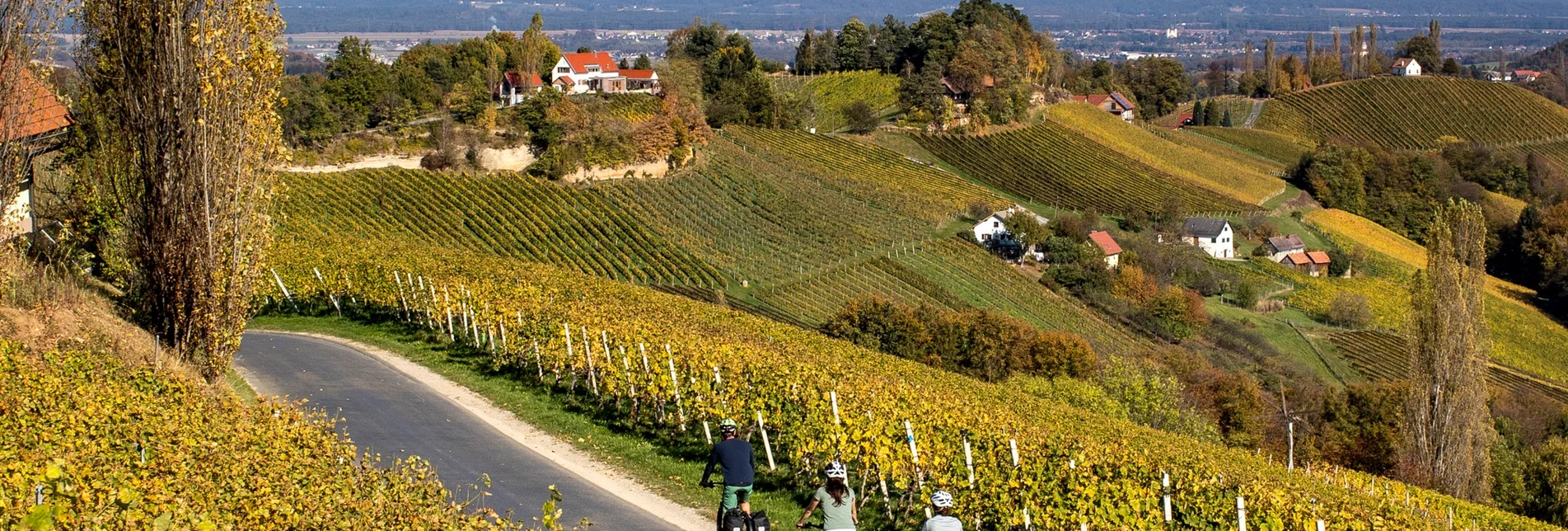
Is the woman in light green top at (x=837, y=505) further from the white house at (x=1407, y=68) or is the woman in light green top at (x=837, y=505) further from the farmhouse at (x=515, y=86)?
the white house at (x=1407, y=68)

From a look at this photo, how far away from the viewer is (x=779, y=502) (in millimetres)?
17422

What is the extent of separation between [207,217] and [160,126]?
1289 mm

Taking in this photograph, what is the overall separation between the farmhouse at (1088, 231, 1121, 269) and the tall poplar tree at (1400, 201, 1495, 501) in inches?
1574

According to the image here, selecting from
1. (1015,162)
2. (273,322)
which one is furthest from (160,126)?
(1015,162)

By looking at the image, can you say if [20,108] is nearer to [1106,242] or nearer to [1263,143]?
[1106,242]

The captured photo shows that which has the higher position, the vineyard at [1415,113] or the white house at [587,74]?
the white house at [587,74]

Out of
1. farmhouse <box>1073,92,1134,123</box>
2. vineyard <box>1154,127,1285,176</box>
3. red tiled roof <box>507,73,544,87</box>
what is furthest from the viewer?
farmhouse <box>1073,92,1134,123</box>

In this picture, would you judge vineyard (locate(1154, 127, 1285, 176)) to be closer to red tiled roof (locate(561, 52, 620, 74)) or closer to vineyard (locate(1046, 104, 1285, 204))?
vineyard (locate(1046, 104, 1285, 204))

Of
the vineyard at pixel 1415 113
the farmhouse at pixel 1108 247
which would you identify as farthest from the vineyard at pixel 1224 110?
the farmhouse at pixel 1108 247

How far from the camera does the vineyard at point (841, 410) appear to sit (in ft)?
50.0

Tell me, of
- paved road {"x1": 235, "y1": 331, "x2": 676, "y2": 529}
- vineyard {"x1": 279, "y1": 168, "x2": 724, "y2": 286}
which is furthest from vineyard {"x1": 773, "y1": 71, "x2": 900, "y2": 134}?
paved road {"x1": 235, "y1": 331, "x2": 676, "y2": 529}

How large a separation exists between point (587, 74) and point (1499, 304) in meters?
62.3

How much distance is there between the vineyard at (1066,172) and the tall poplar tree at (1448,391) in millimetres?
53852

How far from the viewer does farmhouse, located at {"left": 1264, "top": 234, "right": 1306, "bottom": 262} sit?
89.5 metres
